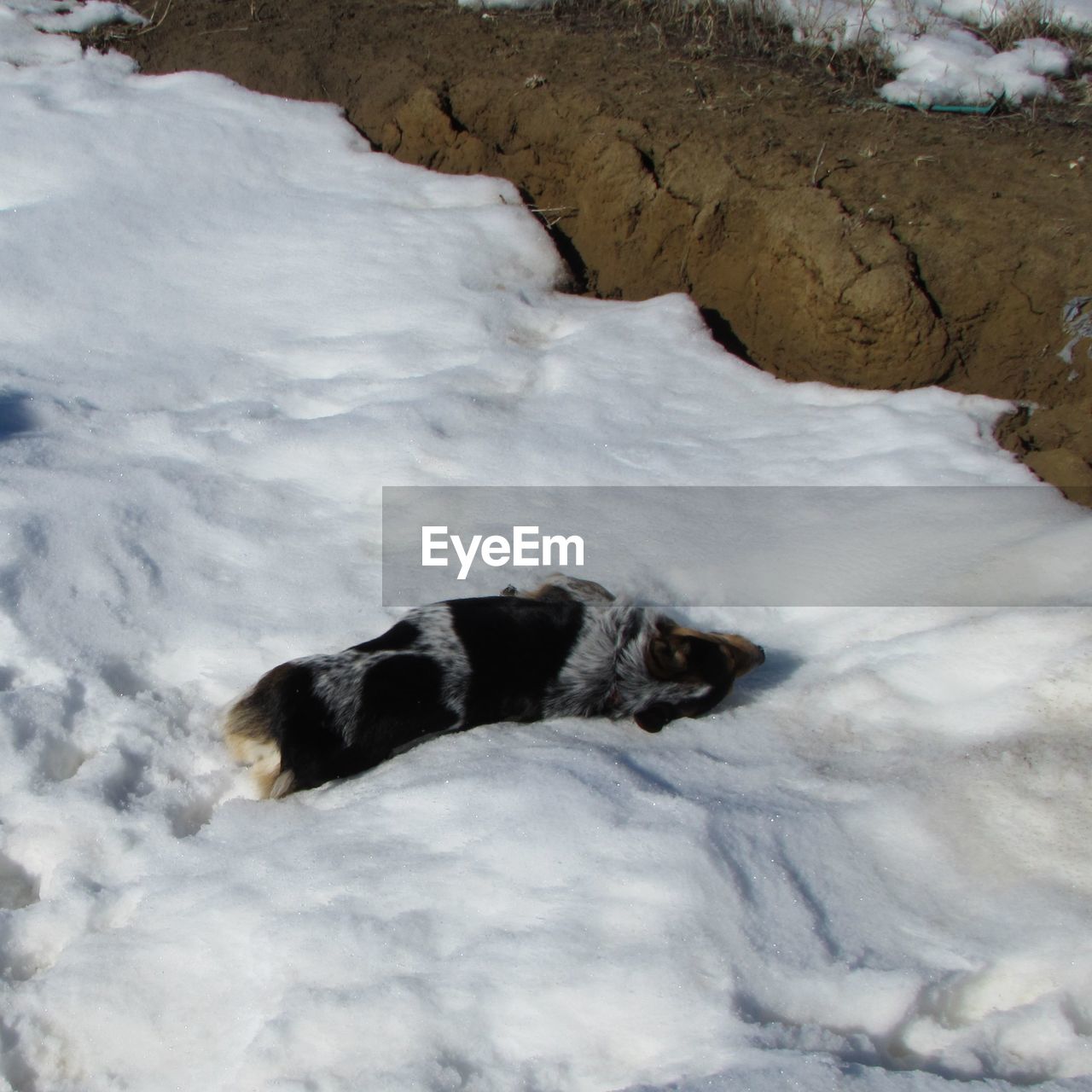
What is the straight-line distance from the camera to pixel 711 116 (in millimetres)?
6973

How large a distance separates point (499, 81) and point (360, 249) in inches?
58.4

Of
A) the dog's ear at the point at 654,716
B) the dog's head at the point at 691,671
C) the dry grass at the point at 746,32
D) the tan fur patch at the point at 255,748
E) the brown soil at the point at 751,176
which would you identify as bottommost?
the tan fur patch at the point at 255,748

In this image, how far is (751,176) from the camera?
259 inches

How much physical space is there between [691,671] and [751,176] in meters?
3.42

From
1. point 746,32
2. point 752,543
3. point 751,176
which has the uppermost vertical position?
point 746,32

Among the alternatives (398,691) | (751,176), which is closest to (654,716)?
(398,691)

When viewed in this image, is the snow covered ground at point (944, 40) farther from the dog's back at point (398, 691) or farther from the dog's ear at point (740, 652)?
the dog's back at point (398, 691)

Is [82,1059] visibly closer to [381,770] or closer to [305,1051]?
[305,1051]

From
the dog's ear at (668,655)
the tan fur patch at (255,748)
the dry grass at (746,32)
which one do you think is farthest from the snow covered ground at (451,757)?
the dry grass at (746,32)

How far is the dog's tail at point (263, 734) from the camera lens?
379 centimetres

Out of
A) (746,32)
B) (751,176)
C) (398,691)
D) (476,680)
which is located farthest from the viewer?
(746,32)

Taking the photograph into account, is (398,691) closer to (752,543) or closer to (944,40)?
(752,543)

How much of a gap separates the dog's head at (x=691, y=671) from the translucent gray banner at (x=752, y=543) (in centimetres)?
61

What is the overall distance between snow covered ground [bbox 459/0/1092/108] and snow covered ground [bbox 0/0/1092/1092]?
94.6 inches
